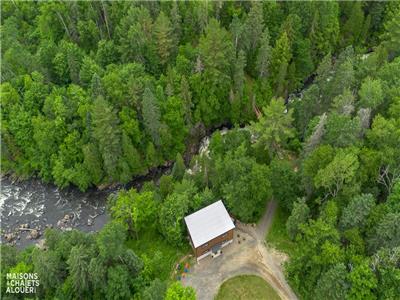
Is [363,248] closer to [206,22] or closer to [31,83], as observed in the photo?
[206,22]

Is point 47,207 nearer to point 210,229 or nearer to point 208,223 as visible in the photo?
point 208,223

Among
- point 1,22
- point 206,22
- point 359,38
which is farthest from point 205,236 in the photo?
point 1,22

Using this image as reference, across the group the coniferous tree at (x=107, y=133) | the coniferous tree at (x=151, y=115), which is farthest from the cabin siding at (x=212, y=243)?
the coniferous tree at (x=151, y=115)

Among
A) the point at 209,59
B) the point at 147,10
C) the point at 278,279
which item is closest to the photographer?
the point at 278,279

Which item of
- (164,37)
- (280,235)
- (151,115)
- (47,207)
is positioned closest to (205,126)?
(151,115)

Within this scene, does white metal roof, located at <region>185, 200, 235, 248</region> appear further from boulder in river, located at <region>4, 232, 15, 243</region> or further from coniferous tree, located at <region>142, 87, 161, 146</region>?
boulder in river, located at <region>4, 232, 15, 243</region>

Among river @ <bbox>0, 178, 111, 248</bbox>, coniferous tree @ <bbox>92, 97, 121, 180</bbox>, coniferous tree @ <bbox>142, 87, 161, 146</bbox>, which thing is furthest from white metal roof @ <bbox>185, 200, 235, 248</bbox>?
river @ <bbox>0, 178, 111, 248</bbox>

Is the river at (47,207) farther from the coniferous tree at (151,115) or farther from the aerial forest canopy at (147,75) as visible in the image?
the coniferous tree at (151,115)
